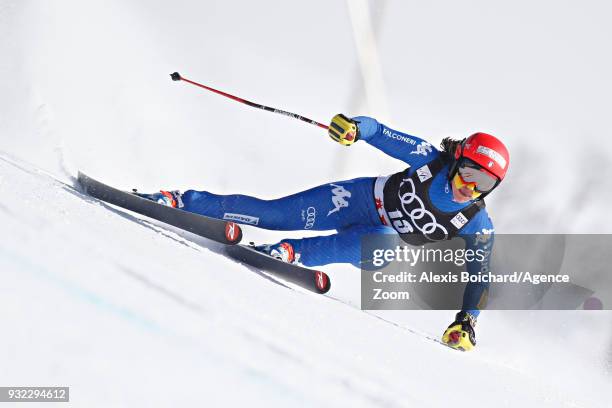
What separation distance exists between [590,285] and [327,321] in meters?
6.56

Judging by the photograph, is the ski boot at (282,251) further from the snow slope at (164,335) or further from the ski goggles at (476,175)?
the snow slope at (164,335)

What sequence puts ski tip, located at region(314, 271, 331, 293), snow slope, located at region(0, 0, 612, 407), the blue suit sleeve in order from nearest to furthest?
snow slope, located at region(0, 0, 612, 407)
ski tip, located at region(314, 271, 331, 293)
the blue suit sleeve

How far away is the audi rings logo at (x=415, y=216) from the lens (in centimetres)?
405

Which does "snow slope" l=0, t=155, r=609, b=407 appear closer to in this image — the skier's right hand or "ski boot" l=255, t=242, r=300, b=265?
"ski boot" l=255, t=242, r=300, b=265

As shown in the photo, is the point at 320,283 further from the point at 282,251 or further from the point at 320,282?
the point at 282,251

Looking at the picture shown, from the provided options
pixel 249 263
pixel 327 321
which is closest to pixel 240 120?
pixel 249 263

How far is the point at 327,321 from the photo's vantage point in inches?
93.7

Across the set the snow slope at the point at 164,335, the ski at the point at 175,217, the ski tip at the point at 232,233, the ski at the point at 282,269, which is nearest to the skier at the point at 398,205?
the ski at the point at 282,269

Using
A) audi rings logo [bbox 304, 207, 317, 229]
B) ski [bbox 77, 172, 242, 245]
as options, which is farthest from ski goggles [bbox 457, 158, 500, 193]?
ski [bbox 77, 172, 242, 245]

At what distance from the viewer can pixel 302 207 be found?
13.6 feet

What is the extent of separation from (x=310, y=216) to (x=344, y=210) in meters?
0.23

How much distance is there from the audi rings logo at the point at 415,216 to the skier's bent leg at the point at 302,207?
186 millimetres

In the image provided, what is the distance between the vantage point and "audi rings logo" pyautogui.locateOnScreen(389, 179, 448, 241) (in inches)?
159

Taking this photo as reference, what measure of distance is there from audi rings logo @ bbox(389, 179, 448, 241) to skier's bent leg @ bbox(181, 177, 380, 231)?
19 cm
